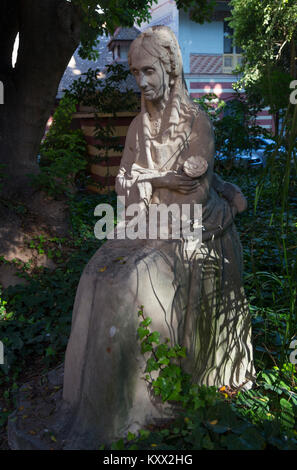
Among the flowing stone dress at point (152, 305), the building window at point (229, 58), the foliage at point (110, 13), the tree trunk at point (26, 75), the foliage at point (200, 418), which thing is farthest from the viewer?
the building window at point (229, 58)

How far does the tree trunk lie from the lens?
5676mm

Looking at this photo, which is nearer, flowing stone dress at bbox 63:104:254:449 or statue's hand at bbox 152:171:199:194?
flowing stone dress at bbox 63:104:254:449

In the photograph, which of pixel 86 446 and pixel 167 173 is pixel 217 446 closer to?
pixel 86 446

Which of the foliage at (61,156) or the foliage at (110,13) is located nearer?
the foliage at (110,13)

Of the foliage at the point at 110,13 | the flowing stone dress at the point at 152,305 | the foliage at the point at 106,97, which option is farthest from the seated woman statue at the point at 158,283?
the foliage at the point at 106,97

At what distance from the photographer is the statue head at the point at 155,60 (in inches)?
94.2

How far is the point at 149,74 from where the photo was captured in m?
2.43

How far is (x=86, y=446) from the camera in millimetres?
2100

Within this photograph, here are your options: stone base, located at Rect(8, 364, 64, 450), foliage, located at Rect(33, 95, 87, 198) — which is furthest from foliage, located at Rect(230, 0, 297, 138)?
stone base, located at Rect(8, 364, 64, 450)

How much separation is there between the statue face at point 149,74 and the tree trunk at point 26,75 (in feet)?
12.0

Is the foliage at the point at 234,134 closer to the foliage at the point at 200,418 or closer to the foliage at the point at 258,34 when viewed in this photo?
the foliage at the point at 258,34

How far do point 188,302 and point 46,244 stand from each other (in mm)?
3454

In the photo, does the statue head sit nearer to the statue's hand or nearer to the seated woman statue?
the seated woman statue

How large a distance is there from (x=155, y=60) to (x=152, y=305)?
132cm
